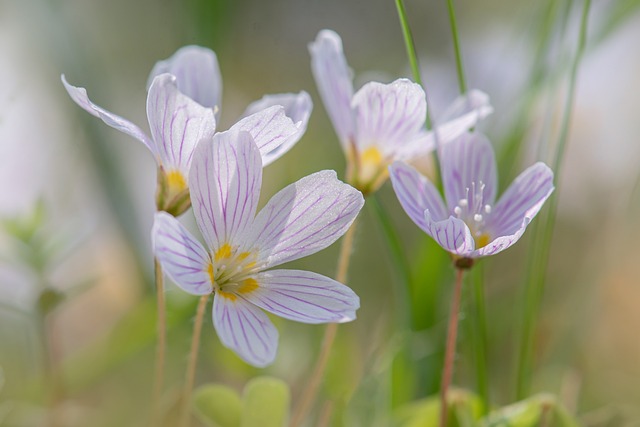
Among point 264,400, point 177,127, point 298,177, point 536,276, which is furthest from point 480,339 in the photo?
point 298,177

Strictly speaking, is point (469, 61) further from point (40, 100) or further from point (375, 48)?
point (40, 100)

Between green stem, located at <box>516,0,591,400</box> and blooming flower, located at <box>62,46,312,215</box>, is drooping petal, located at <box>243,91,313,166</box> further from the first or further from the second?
green stem, located at <box>516,0,591,400</box>

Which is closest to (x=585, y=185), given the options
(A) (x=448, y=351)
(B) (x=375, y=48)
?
(B) (x=375, y=48)

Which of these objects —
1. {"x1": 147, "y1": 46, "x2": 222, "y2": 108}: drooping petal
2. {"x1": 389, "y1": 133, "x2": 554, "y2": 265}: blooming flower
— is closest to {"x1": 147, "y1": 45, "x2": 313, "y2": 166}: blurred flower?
{"x1": 147, "y1": 46, "x2": 222, "y2": 108}: drooping petal

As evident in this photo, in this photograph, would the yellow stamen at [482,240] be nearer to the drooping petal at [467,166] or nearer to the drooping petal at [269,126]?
the drooping petal at [467,166]

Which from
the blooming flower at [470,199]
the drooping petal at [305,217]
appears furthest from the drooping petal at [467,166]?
the drooping petal at [305,217]

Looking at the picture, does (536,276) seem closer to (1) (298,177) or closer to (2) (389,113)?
(2) (389,113)
